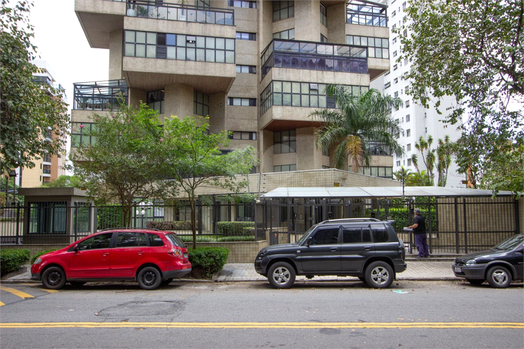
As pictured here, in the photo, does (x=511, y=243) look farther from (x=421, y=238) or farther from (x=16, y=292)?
(x=16, y=292)

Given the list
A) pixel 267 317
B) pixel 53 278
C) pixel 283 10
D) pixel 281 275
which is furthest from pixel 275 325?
pixel 283 10

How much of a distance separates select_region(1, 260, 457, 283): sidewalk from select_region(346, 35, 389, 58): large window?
103 ft

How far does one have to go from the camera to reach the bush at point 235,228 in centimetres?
1581

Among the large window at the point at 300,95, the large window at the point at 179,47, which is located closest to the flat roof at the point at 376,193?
the large window at the point at 300,95

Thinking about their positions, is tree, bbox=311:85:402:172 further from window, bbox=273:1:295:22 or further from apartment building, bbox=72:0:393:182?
window, bbox=273:1:295:22

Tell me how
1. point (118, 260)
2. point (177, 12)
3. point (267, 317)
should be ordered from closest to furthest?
point (267, 317), point (118, 260), point (177, 12)

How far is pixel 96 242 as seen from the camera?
Answer: 36.7 feet

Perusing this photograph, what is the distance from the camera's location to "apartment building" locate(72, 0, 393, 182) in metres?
32.6

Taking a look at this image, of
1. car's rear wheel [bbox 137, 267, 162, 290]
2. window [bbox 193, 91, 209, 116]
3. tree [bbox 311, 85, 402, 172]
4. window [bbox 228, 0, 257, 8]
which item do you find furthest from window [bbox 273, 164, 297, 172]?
car's rear wheel [bbox 137, 267, 162, 290]

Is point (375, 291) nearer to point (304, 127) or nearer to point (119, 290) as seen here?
point (119, 290)

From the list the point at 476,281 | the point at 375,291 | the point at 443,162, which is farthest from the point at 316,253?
the point at 443,162

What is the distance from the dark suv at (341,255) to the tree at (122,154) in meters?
5.20

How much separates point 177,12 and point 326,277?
27.1 meters

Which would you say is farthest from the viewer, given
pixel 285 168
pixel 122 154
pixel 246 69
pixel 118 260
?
pixel 246 69
